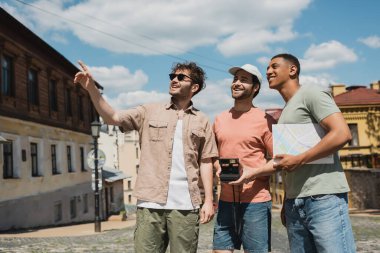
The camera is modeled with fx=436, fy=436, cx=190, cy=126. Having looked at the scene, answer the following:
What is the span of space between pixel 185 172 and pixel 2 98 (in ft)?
53.0

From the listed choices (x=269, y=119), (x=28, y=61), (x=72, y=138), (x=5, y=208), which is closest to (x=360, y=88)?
(x=72, y=138)

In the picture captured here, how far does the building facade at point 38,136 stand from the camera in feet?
59.9

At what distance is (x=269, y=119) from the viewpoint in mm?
3932

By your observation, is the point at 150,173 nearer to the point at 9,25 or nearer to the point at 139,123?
the point at 139,123

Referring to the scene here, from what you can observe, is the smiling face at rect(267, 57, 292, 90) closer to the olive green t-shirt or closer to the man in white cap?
the olive green t-shirt

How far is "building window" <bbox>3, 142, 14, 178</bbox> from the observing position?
18.0m

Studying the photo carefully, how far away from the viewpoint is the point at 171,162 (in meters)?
3.52

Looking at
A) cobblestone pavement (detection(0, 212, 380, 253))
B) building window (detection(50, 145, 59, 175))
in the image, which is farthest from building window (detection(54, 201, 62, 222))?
cobblestone pavement (detection(0, 212, 380, 253))

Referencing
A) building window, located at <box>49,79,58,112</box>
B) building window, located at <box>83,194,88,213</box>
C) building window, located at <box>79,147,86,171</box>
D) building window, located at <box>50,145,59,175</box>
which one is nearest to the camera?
building window, located at <box>50,145,59,175</box>

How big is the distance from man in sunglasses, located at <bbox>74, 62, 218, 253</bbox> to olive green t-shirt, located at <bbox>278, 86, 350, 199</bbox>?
757 millimetres

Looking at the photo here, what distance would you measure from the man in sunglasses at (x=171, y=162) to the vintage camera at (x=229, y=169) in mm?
112

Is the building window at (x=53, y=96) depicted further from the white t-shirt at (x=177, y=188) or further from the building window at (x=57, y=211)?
the white t-shirt at (x=177, y=188)

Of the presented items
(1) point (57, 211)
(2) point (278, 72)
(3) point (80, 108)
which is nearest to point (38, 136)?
(1) point (57, 211)

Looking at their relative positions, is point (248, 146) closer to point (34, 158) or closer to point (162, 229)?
point (162, 229)
